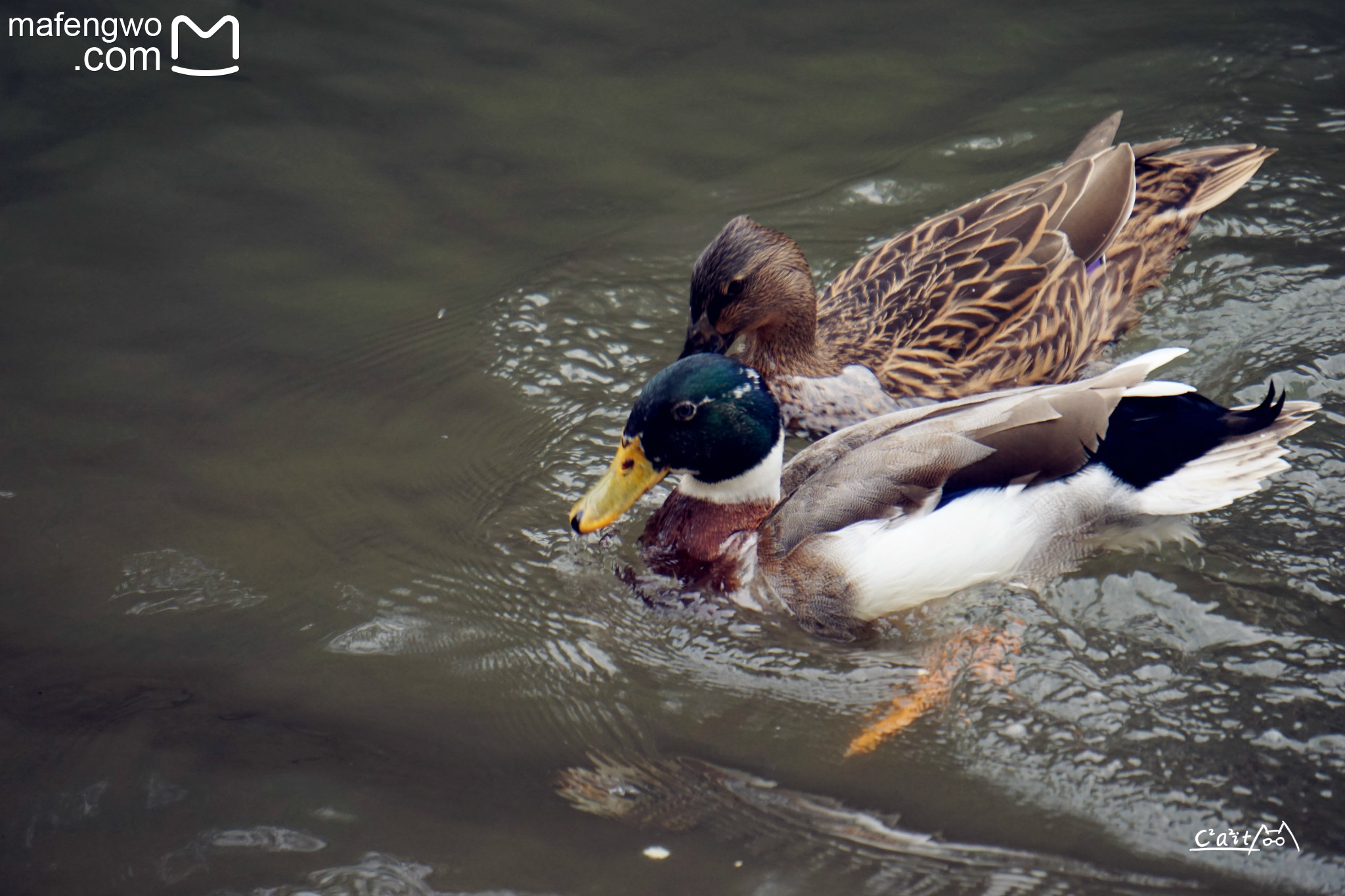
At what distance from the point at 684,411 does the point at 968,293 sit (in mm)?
1615

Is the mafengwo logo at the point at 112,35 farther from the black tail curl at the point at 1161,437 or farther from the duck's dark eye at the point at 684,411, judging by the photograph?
the black tail curl at the point at 1161,437

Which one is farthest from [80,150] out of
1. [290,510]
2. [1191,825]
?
[1191,825]

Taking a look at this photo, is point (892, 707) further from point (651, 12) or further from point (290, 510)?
point (651, 12)

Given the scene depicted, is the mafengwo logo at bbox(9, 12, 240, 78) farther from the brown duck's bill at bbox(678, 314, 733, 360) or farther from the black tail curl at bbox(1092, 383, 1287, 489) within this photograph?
the black tail curl at bbox(1092, 383, 1287, 489)

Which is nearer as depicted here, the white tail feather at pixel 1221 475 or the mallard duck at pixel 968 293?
the white tail feather at pixel 1221 475

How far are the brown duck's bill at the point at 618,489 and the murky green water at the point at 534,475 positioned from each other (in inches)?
11.4

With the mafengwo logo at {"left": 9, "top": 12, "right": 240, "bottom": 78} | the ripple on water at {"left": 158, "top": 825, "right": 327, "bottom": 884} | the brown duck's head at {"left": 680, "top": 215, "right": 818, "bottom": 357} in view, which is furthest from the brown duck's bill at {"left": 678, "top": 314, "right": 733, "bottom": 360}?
the mafengwo logo at {"left": 9, "top": 12, "right": 240, "bottom": 78}

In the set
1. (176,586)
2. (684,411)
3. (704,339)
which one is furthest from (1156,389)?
(176,586)

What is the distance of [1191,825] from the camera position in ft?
10.4

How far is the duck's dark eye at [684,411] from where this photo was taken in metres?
4.02

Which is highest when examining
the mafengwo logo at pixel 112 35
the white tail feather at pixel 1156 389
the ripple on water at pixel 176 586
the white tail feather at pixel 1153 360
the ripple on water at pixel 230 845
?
the mafengwo logo at pixel 112 35

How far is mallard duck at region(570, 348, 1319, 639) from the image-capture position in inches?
152

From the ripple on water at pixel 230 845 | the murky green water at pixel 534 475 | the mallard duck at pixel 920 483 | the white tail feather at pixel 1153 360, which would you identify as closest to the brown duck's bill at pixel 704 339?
the murky green water at pixel 534 475

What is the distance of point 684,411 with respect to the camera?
13.2ft
